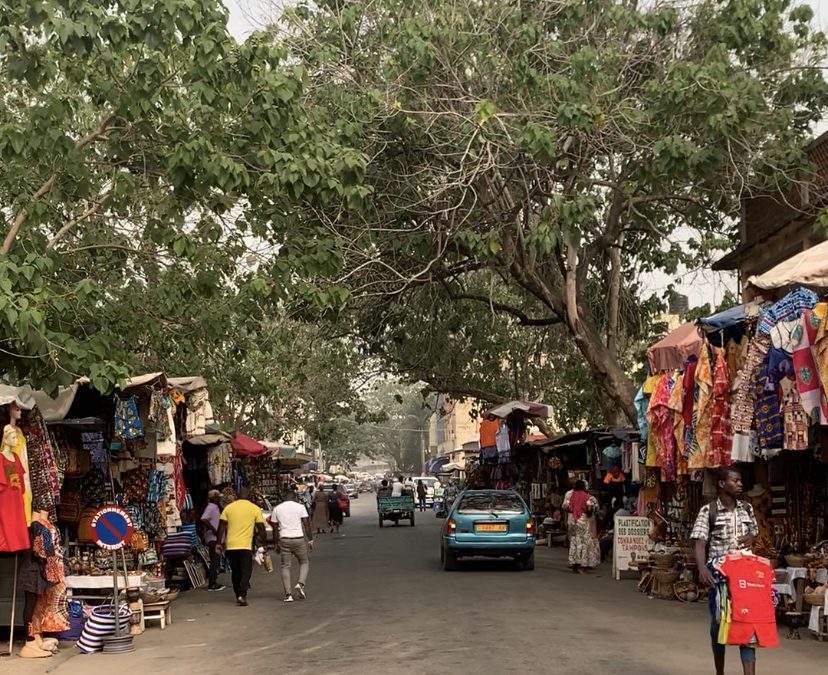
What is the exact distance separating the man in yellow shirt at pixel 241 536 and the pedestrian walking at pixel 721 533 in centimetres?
885

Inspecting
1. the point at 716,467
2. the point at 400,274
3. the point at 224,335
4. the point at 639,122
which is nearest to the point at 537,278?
the point at 400,274

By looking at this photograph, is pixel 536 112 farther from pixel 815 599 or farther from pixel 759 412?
pixel 815 599

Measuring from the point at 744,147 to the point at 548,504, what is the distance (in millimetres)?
14548

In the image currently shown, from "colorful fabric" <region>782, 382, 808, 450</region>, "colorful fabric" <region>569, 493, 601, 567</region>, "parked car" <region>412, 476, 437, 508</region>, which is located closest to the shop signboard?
"colorful fabric" <region>569, 493, 601, 567</region>

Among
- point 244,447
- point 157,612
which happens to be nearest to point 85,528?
point 157,612

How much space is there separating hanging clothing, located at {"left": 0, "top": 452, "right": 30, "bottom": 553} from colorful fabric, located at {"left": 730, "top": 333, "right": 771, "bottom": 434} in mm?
7736

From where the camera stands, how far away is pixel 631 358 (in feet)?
130

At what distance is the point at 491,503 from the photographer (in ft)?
69.1

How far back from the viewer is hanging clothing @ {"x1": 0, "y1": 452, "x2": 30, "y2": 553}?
1116 cm

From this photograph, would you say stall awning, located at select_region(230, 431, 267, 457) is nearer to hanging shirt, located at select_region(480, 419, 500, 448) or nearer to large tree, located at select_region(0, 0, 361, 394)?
hanging shirt, located at select_region(480, 419, 500, 448)

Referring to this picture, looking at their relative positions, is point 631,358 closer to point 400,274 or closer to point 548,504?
point 548,504

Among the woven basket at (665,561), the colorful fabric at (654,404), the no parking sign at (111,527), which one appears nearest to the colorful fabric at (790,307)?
the colorful fabric at (654,404)

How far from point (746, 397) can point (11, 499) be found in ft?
26.0

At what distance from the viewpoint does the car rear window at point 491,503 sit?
2077cm
